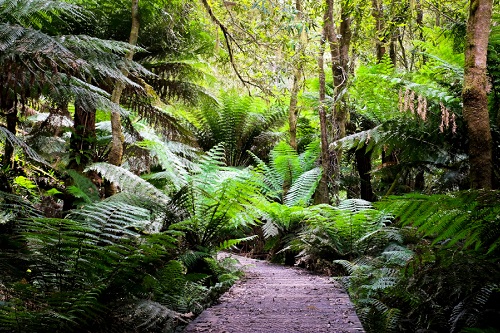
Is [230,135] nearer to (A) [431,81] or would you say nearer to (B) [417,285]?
(A) [431,81]

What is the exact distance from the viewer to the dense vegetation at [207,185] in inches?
72.9

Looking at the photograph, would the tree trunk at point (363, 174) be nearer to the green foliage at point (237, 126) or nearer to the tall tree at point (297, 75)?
the tall tree at point (297, 75)

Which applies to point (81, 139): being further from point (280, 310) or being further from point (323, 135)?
point (280, 310)

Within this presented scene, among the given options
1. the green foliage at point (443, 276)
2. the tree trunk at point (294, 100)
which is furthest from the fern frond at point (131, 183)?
the tree trunk at point (294, 100)

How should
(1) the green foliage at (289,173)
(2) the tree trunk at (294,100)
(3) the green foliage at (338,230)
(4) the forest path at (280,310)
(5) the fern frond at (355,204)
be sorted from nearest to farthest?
(4) the forest path at (280,310) → (3) the green foliage at (338,230) → (5) the fern frond at (355,204) → (1) the green foliage at (289,173) → (2) the tree trunk at (294,100)

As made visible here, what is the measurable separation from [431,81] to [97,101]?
3.21 m

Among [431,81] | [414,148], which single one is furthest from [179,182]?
[431,81]

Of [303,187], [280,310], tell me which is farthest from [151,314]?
[303,187]

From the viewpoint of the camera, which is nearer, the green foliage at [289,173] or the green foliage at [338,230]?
the green foliage at [338,230]

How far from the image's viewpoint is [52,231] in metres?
1.74

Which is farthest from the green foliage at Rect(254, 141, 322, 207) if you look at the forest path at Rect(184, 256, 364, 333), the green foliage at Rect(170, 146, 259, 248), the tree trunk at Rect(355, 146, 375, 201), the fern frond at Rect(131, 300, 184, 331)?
the fern frond at Rect(131, 300, 184, 331)

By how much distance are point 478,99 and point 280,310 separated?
1652 millimetres

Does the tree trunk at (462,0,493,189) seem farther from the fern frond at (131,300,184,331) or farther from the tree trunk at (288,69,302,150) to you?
the tree trunk at (288,69,302,150)

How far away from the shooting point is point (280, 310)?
2.35 meters
